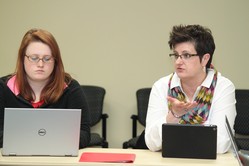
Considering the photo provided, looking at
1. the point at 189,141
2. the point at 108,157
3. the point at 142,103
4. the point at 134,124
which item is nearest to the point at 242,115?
the point at 142,103

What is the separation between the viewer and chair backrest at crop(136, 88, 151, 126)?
12.9 feet

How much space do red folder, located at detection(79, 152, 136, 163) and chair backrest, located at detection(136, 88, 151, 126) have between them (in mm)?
1702

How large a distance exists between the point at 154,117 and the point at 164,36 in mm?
1723

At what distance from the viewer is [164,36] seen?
13.4ft

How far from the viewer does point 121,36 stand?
414 centimetres

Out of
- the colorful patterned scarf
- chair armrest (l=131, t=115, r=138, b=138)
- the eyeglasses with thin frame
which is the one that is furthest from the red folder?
chair armrest (l=131, t=115, r=138, b=138)

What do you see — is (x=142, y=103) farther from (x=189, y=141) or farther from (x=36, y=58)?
(x=189, y=141)

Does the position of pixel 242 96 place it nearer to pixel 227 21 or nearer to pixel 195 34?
pixel 227 21

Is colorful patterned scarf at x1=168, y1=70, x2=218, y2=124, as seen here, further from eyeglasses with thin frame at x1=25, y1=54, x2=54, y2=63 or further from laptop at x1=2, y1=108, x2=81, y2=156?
eyeglasses with thin frame at x1=25, y1=54, x2=54, y2=63

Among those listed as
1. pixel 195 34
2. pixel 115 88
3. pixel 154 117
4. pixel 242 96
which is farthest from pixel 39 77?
pixel 242 96

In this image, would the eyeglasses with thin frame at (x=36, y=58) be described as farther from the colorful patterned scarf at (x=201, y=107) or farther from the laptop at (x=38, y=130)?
the colorful patterned scarf at (x=201, y=107)

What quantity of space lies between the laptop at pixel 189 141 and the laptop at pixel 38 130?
0.49m

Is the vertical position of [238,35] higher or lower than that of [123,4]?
lower

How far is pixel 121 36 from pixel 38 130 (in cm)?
225
